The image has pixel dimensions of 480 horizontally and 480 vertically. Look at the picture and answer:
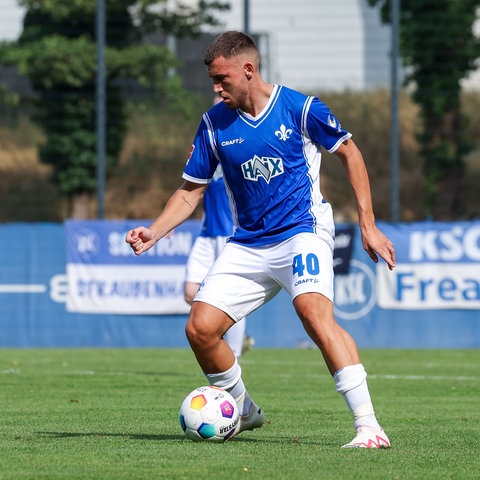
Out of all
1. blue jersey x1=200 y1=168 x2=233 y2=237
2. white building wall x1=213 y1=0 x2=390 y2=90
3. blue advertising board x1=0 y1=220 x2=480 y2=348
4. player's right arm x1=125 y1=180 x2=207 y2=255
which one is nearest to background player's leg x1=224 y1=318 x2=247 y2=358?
blue jersey x1=200 y1=168 x2=233 y2=237

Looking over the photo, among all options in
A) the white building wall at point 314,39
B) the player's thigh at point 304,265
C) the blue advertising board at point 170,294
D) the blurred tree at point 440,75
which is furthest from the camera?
the blurred tree at point 440,75

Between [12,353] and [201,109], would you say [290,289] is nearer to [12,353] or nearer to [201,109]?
[12,353]

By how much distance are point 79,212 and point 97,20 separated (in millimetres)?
4927

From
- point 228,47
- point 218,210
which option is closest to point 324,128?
point 228,47

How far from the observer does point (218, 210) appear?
11438 mm

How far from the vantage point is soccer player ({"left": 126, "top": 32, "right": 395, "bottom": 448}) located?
6.89 metres

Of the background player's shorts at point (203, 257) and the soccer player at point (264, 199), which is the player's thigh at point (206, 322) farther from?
the background player's shorts at point (203, 257)

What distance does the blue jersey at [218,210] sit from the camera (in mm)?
11414

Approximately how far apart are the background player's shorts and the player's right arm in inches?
155

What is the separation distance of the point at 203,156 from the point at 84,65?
57.9 ft

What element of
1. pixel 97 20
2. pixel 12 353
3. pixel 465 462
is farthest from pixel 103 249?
pixel 465 462

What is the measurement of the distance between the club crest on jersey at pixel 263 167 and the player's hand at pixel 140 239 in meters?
0.65

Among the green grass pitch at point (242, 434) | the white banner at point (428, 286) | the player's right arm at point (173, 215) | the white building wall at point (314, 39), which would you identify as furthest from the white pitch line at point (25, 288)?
the player's right arm at point (173, 215)

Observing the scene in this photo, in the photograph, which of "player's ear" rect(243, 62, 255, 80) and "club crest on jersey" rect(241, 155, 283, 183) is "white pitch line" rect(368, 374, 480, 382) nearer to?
"club crest on jersey" rect(241, 155, 283, 183)
